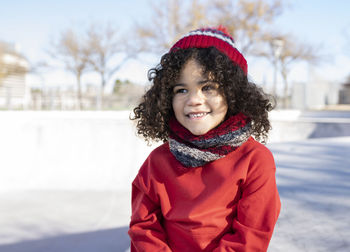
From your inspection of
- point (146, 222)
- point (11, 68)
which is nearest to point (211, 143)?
point (146, 222)

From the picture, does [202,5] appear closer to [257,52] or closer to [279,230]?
[257,52]

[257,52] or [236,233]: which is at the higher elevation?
[257,52]

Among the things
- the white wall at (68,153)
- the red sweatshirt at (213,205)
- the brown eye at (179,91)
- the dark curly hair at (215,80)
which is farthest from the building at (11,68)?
the red sweatshirt at (213,205)

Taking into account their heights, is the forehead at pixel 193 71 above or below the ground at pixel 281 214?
above

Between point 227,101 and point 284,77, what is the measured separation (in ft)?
98.7

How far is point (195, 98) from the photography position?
1189 millimetres

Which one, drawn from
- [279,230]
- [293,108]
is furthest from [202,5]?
[279,230]

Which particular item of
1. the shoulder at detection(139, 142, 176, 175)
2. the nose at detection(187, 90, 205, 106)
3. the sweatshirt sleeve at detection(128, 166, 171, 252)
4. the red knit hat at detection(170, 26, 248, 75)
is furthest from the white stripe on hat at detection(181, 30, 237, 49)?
the sweatshirt sleeve at detection(128, 166, 171, 252)

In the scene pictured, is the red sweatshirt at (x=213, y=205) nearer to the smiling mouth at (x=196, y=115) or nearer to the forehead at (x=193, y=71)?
the smiling mouth at (x=196, y=115)

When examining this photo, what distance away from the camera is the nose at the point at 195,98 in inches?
46.8

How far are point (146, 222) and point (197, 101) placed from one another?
47 centimetres

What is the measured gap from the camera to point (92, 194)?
5.43m

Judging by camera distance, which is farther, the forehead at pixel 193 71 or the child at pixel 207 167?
the forehead at pixel 193 71

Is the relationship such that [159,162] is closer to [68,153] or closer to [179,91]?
[179,91]
